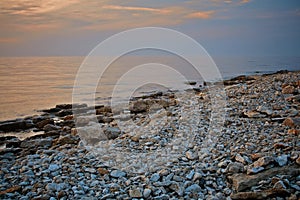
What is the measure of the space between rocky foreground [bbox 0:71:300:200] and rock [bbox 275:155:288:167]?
0.03 feet

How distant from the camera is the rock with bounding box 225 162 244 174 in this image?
560cm

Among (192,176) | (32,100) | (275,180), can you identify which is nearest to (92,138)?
(192,176)

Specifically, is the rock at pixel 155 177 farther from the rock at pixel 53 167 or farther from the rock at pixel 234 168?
the rock at pixel 53 167

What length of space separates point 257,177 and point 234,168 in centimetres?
58

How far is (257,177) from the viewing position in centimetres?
514

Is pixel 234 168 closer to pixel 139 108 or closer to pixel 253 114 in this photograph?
pixel 253 114

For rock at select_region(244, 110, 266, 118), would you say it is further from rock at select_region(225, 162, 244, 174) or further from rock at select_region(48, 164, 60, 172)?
rock at select_region(48, 164, 60, 172)

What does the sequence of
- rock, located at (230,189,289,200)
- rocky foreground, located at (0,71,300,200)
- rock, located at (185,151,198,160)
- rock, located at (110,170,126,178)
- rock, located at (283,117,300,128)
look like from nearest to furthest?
1. rock, located at (230,189,289,200)
2. rocky foreground, located at (0,71,300,200)
3. rock, located at (110,170,126,178)
4. rock, located at (185,151,198,160)
5. rock, located at (283,117,300,128)

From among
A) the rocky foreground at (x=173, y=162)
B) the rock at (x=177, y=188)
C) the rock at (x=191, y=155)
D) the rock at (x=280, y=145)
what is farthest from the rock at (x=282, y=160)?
the rock at (x=177, y=188)

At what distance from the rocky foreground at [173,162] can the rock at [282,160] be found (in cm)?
1

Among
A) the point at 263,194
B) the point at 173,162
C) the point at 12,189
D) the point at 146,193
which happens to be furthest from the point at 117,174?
the point at 263,194

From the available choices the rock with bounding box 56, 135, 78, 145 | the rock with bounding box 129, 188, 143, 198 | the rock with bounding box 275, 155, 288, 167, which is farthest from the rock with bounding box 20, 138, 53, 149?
the rock with bounding box 275, 155, 288, 167

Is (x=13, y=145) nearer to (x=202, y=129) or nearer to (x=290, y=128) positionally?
(x=202, y=129)

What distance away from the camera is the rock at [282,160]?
542cm
